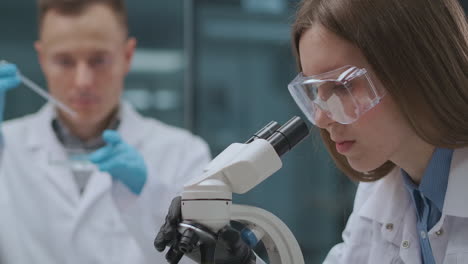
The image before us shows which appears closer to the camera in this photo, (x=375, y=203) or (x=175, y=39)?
Result: (x=375, y=203)

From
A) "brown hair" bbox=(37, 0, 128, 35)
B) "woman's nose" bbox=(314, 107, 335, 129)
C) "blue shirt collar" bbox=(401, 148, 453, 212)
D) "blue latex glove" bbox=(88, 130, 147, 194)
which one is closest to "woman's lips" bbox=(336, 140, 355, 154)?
"woman's nose" bbox=(314, 107, 335, 129)

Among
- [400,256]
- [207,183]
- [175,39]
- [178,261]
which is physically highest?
[207,183]

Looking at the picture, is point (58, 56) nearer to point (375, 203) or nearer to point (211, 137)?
point (375, 203)

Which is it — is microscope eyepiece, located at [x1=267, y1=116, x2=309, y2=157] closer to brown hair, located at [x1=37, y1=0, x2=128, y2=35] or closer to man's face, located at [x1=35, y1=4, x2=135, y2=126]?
man's face, located at [x1=35, y1=4, x2=135, y2=126]

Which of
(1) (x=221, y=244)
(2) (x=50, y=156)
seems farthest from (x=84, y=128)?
(1) (x=221, y=244)

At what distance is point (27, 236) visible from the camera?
185cm

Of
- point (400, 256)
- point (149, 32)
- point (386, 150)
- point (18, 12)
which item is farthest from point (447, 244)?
point (18, 12)

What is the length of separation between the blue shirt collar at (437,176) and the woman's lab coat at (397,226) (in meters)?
0.02

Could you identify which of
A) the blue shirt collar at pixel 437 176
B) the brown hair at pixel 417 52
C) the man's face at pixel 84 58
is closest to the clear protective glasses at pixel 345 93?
the brown hair at pixel 417 52

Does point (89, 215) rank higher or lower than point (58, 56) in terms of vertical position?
lower

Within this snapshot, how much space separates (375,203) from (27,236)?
48.3 inches

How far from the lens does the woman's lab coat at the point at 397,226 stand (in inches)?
40.4

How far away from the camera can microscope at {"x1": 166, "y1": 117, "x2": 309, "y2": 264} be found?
808 mm

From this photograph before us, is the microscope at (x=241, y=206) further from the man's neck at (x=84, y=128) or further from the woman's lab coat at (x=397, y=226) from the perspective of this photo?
the man's neck at (x=84, y=128)
